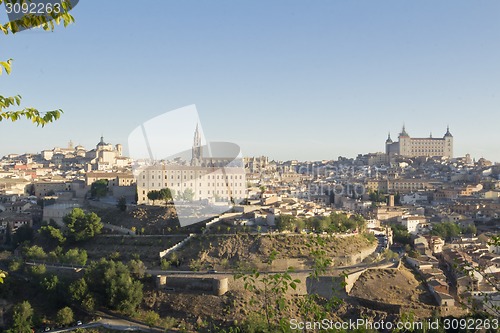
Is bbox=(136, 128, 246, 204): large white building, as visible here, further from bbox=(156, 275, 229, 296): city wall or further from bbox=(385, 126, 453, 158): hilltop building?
bbox=(385, 126, 453, 158): hilltop building

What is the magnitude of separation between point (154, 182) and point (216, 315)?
40.5 ft

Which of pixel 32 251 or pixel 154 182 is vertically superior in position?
pixel 154 182

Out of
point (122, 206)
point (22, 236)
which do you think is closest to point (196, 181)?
point (122, 206)

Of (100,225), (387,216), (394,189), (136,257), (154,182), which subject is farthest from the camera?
(394,189)

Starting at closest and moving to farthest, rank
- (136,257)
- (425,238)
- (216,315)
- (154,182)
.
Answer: (216,315)
(136,257)
(425,238)
(154,182)

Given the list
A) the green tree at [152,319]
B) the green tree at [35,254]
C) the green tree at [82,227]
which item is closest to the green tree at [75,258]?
the green tree at [35,254]

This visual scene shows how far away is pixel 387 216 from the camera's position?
1097 inches

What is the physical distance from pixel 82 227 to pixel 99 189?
300 inches

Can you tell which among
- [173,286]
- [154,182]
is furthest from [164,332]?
[154,182]

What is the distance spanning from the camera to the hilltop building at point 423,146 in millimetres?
65750

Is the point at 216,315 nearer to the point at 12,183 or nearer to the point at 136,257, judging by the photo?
the point at 136,257

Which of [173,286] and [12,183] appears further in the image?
[12,183]

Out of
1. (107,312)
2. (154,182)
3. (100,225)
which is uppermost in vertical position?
(154,182)

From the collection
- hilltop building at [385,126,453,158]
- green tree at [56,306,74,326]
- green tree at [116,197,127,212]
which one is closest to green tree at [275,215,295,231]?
green tree at [116,197,127,212]
